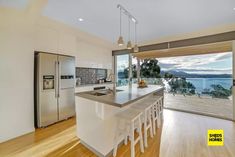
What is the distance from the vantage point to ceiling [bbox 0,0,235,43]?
8.10 feet

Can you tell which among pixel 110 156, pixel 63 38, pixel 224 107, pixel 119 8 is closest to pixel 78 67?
pixel 63 38

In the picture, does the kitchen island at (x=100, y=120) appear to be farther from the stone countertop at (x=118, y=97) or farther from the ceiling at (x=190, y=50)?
the ceiling at (x=190, y=50)

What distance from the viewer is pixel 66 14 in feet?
9.82

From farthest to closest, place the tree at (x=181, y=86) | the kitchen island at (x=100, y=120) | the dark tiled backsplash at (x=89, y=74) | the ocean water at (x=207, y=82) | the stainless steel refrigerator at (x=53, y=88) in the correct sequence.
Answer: the tree at (x=181, y=86) < the dark tiled backsplash at (x=89, y=74) < the ocean water at (x=207, y=82) < the stainless steel refrigerator at (x=53, y=88) < the kitchen island at (x=100, y=120)

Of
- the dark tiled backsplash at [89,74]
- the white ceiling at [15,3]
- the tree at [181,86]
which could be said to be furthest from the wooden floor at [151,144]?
the white ceiling at [15,3]

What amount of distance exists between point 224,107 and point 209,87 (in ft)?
2.45

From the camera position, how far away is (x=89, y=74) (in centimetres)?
513

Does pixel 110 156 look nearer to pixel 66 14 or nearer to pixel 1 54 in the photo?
pixel 1 54

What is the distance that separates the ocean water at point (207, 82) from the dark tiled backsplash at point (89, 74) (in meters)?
3.46

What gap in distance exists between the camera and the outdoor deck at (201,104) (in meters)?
4.07
